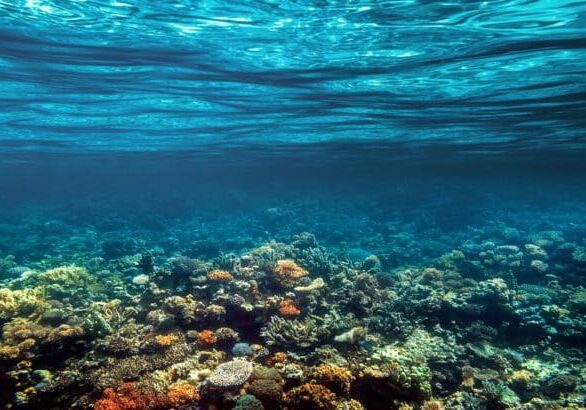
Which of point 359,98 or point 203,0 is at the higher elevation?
point 203,0

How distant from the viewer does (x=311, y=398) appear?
677 centimetres

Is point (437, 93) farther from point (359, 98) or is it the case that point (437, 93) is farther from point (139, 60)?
point (139, 60)

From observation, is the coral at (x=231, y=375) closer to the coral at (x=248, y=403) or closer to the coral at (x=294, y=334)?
the coral at (x=248, y=403)

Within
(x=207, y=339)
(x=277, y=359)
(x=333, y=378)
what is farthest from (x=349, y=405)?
(x=207, y=339)

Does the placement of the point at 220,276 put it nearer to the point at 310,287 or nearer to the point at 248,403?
the point at 310,287

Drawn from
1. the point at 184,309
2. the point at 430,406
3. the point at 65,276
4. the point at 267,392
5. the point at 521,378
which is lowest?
the point at 521,378

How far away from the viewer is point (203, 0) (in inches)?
325

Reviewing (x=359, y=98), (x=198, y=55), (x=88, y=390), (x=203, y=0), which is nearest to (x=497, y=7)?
(x=203, y=0)

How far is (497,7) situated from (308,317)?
8452 mm

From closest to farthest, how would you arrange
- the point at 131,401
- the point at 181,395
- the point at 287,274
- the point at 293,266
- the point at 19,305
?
the point at 131,401 < the point at 181,395 < the point at 19,305 < the point at 287,274 < the point at 293,266

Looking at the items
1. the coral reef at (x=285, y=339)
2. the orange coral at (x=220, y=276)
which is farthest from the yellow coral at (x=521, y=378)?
the orange coral at (x=220, y=276)

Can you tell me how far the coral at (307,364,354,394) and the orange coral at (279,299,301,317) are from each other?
324 centimetres

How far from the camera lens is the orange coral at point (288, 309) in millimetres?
10547

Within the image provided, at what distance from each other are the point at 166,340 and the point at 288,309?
315cm
